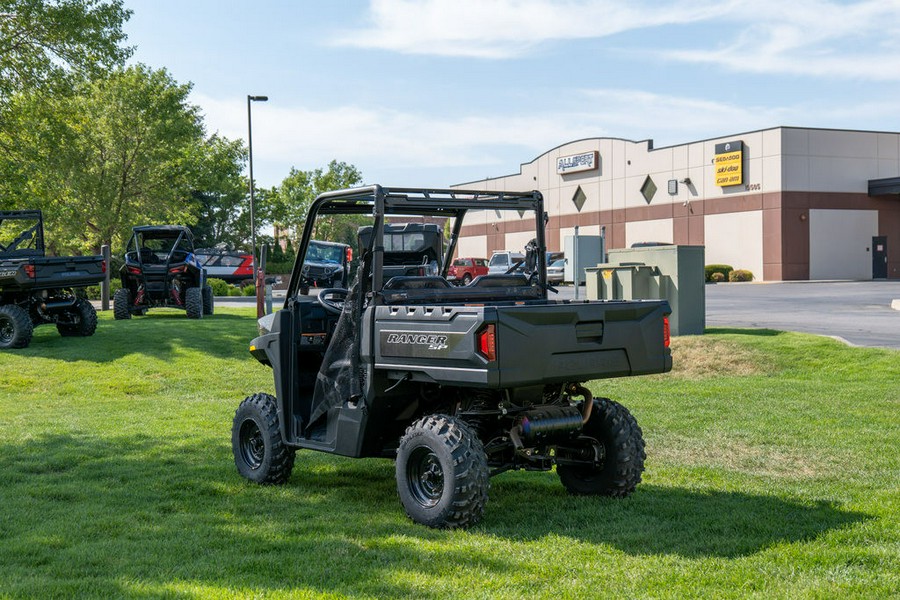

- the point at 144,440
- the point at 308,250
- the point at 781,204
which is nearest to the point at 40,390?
the point at 144,440

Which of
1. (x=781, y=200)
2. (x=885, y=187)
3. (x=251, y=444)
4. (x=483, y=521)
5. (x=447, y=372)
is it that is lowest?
(x=483, y=521)

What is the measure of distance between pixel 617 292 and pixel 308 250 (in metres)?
12.7

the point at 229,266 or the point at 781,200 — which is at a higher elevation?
the point at 781,200

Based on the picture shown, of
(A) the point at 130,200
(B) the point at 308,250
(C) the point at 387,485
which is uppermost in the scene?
(A) the point at 130,200

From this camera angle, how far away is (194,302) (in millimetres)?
23141

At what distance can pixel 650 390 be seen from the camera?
12898 mm

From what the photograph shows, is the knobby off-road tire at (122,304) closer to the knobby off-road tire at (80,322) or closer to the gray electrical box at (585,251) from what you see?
the knobby off-road tire at (80,322)

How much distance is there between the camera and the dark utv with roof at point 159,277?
909 inches

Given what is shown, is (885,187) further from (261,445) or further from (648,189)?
(261,445)

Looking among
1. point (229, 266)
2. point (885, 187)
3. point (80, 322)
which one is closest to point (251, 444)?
point (80, 322)

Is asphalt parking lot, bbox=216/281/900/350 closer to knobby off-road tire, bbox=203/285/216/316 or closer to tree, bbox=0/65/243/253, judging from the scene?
tree, bbox=0/65/243/253

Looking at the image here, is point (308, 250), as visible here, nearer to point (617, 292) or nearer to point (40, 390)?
point (40, 390)

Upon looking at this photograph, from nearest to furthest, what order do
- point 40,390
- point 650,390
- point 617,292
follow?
point 650,390 → point 40,390 → point 617,292

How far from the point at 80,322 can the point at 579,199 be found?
4573 cm
